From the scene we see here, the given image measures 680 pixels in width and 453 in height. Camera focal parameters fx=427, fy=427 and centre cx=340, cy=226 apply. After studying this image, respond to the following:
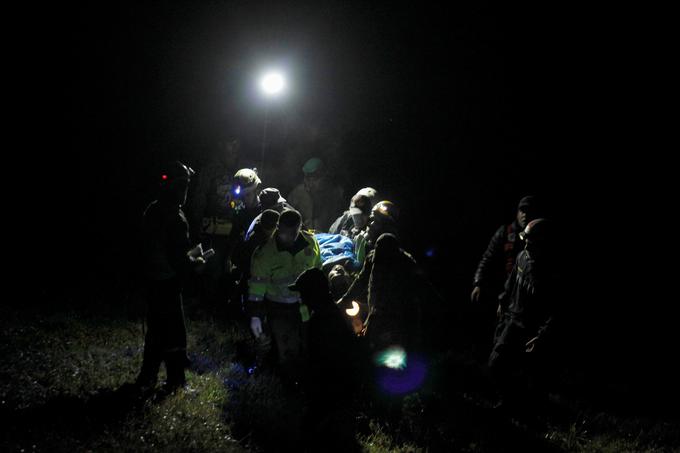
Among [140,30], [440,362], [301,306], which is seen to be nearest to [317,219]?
[440,362]

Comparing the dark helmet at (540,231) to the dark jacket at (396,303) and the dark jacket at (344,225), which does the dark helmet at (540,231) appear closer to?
the dark jacket at (396,303)

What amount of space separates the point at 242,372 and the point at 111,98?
11.7 m

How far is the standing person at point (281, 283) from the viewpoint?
15.8 ft

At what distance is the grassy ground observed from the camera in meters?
3.86

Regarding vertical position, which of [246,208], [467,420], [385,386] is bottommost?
[467,420]

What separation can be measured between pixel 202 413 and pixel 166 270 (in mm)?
1514

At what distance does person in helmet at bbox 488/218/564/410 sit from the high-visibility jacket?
105 inches

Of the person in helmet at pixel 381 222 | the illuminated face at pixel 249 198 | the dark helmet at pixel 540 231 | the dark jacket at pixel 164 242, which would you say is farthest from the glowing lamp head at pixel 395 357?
the illuminated face at pixel 249 198

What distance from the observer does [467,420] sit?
5.19m

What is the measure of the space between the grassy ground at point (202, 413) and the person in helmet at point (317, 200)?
10.7 ft

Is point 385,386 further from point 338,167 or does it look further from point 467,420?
point 338,167

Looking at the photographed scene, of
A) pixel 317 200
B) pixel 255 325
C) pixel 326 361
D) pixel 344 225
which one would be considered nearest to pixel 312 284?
pixel 326 361

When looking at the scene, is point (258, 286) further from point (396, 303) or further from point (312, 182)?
point (312, 182)

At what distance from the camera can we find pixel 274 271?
4.83 metres
